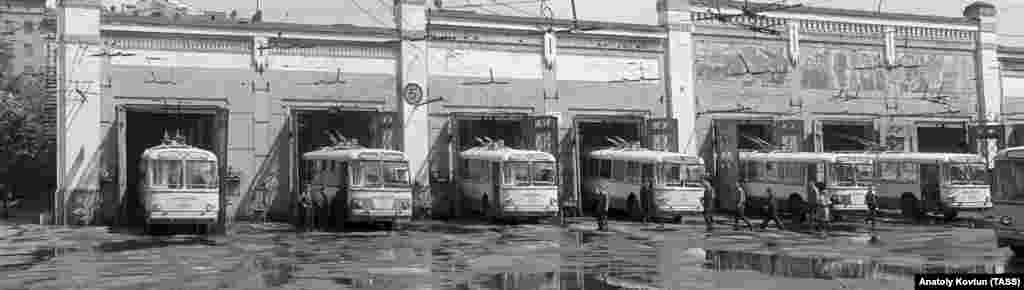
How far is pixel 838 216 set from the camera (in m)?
31.2

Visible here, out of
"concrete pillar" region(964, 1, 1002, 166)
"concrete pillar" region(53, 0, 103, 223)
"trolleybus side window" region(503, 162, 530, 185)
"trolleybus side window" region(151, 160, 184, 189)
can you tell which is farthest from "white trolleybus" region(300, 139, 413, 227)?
"concrete pillar" region(964, 1, 1002, 166)

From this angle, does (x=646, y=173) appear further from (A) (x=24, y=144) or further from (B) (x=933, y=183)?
(A) (x=24, y=144)

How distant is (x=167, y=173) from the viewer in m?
24.6

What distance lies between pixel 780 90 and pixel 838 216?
8.18m

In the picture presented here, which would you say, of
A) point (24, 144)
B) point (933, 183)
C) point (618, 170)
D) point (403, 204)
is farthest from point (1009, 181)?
point (24, 144)

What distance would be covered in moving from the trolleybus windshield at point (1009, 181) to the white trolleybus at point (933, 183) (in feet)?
47.3

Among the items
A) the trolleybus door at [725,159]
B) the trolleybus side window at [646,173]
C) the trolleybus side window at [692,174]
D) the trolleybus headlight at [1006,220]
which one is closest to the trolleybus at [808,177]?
the trolleybus door at [725,159]

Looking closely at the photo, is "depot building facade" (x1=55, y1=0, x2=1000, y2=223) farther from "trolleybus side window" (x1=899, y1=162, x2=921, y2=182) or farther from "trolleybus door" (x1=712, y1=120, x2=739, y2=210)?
"trolleybus side window" (x1=899, y1=162, x2=921, y2=182)

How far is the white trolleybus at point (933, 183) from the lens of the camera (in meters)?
31.1

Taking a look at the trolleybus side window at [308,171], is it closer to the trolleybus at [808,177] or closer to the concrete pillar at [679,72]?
the concrete pillar at [679,72]

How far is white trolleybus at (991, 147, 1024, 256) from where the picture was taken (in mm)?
16547

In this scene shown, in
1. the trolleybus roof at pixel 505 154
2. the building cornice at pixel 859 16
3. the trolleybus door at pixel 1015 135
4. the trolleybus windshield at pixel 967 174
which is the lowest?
the trolleybus windshield at pixel 967 174

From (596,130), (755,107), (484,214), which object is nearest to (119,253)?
(484,214)

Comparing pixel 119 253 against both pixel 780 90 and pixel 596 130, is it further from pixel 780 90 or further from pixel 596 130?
pixel 780 90
